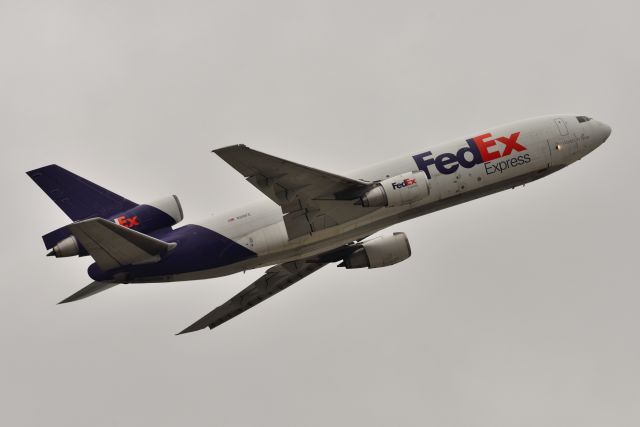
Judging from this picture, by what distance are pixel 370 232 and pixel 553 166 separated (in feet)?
34.3

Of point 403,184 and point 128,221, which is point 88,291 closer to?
point 128,221

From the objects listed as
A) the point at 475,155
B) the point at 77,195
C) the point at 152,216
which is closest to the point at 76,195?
the point at 77,195

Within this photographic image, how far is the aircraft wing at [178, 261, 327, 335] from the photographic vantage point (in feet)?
198

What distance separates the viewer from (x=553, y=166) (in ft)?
185

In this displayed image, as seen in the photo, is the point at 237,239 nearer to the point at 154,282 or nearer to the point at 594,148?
the point at 154,282

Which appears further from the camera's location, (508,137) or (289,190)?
(508,137)

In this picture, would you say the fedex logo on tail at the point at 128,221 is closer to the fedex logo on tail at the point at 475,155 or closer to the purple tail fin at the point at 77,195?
the purple tail fin at the point at 77,195

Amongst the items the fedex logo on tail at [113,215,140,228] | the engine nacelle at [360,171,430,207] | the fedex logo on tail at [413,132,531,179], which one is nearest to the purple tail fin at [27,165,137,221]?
the fedex logo on tail at [113,215,140,228]

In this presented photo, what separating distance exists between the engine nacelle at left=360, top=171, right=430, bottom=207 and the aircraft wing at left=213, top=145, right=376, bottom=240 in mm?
628

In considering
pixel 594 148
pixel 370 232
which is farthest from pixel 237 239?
pixel 594 148

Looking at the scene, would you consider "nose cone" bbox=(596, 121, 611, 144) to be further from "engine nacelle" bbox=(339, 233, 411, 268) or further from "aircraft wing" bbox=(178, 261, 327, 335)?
"aircraft wing" bbox=(178, 261, 327, 335)

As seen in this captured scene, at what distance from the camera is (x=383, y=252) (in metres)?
58.2

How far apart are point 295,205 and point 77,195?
1125 centimetres

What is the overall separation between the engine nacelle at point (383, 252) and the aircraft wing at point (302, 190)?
5.59 m
